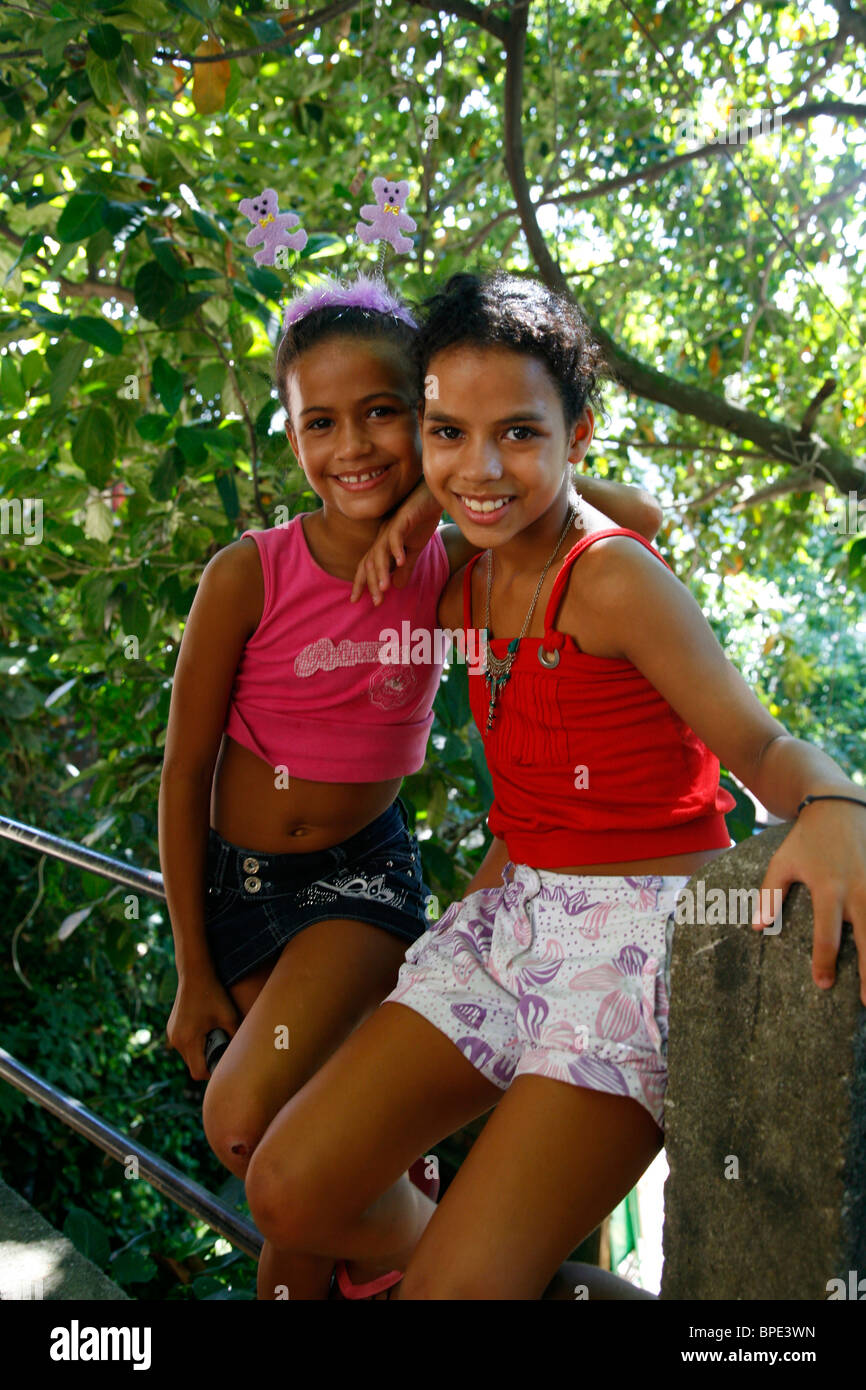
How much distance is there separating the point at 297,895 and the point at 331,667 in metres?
0.34

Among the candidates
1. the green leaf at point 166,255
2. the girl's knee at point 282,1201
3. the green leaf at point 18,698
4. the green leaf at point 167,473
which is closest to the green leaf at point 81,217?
the green leaf at point 166,255

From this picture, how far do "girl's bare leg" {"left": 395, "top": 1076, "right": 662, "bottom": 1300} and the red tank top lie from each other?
32 cm

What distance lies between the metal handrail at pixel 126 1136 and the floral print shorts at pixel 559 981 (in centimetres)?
41

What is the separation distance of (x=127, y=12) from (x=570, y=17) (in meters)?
2.97

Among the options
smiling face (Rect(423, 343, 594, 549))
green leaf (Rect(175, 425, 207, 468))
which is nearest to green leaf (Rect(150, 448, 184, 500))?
green leaf (Rect(175, 425, 207, 468))

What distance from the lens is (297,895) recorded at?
1.79 meters

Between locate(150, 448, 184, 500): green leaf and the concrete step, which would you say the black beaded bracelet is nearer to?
the concrete step

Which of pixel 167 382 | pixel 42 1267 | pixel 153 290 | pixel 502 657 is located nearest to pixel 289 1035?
pixel 502 657

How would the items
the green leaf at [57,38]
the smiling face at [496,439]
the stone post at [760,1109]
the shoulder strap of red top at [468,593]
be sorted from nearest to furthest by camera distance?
the stone post at [760,1109] → the smiling face at [496,439] → the shoulder strap of red top at [468,593] → the green leaf at [57,38]

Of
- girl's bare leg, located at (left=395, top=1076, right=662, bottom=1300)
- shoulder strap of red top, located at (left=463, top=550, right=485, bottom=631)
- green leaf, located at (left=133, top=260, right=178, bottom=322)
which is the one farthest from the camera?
green leaf, located at (left=133, top=260, right=178, bottom=322)

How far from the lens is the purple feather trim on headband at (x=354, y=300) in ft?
5.92

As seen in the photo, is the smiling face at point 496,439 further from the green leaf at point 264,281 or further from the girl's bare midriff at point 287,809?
the green leaf at point 264,281

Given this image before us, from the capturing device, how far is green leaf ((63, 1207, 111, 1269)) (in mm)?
2096

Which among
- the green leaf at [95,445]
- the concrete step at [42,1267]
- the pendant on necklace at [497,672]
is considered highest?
the green leaf at [95,445]
